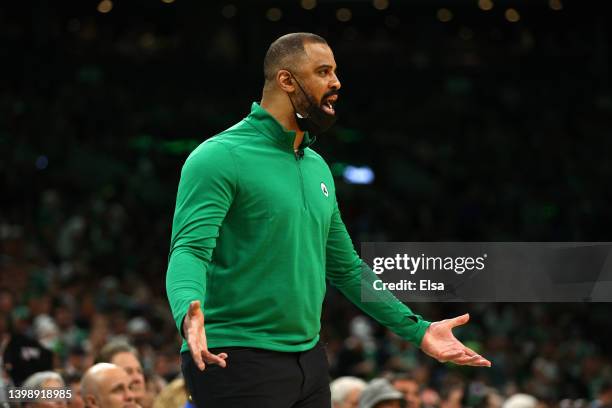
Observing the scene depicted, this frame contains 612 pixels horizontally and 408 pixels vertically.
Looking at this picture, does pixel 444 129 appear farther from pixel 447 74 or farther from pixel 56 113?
pixel 56 113

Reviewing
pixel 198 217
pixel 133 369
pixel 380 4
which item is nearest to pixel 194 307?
pixel 198 217

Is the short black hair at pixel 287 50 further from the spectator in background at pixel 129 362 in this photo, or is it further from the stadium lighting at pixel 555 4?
the stadium lighting at pixel 555 4

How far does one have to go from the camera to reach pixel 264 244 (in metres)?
3.28

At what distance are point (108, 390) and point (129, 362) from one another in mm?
673

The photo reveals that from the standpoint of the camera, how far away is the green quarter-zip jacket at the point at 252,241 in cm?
320

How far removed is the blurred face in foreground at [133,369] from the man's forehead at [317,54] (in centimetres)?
301

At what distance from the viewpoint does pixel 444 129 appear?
63.8 feet

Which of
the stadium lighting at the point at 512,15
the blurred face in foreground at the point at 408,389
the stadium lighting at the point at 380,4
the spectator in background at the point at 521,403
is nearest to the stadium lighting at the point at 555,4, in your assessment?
the stadium lighting at the point at 512,15

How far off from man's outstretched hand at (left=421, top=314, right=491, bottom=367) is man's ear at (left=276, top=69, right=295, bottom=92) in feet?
2.82

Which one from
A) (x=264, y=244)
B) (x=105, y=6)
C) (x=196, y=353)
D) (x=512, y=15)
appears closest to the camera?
(x=196, y=353)

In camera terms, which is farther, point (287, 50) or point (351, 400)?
point (351, 400)

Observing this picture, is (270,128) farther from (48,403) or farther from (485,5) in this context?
(485,5)

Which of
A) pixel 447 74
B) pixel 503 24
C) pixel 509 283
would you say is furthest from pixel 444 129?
pixel 509 283

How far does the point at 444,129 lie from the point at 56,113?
638 centimetres
